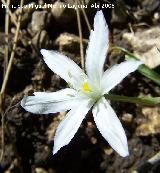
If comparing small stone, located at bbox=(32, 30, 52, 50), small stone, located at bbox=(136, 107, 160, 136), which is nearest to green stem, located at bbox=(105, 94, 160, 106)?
small stone, located at bbox=(136, 107, 160, 136)

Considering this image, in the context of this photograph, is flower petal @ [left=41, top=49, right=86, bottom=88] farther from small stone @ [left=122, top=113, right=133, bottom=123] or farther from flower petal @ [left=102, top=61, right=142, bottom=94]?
small stone @ [left=122, top=113, right=133, bottom=123]

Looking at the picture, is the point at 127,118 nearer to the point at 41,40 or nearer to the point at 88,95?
the point at 88,95

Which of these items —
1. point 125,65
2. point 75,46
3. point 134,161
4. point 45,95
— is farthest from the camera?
point 75,46

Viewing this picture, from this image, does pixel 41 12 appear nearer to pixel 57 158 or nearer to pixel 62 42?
pixel 62 42

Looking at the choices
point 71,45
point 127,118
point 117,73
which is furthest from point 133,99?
point 71,45

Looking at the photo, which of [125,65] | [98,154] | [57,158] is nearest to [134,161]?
[98,154]
